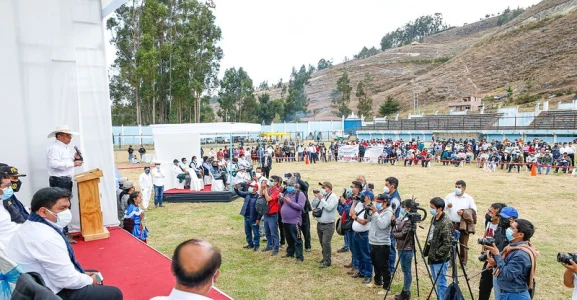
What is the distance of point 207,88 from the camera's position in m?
46.5

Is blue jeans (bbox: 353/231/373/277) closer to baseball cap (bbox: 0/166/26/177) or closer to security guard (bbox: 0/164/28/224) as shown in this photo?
security guard (bbox: 0/164/28/224)

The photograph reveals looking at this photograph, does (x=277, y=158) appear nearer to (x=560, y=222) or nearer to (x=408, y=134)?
(x=560, y=222)

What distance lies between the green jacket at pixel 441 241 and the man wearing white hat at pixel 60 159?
5242 millimetres

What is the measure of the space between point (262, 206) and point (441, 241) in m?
3.50

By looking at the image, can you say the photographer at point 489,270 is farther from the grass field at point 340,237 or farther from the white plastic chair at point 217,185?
the white plastic chair at point 217,185

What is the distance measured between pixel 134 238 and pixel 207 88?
139ft

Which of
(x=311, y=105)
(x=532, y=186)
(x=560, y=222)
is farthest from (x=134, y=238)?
(x=311, y=105)

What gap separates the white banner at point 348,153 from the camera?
85.5ft

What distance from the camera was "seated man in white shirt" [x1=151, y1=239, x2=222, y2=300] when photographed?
1761 mm

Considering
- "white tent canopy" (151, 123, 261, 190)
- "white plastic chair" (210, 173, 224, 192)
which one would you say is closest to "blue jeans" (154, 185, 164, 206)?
"white tent canopy" (151, 123, 261, 190)

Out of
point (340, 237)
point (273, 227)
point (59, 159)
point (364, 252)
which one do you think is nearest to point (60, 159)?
point (59, 159)

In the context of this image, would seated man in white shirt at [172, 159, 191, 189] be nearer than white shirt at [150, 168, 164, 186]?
No

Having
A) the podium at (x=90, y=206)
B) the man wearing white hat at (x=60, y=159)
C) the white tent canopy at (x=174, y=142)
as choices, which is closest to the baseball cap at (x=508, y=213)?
the podium at (x=90, y=206)

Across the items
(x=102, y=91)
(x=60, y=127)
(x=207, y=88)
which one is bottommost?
(x=60, y=127)
